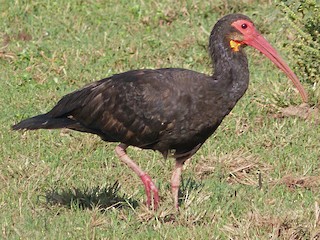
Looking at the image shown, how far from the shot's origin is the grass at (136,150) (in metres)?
7.23

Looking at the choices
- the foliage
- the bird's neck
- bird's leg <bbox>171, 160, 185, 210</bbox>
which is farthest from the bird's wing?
the foliage

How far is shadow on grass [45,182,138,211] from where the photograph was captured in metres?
7.68

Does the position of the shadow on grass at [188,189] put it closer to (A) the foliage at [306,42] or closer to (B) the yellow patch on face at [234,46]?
(B) the yellow patch on face at [234,46]

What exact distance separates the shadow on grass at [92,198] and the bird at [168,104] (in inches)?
10.9

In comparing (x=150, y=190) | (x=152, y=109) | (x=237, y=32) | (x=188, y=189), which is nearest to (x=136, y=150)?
(x=188, y=189)

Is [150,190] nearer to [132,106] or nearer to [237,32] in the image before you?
[132,106]

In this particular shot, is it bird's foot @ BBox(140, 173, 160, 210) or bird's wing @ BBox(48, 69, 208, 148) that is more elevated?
→ bird's wing @ BBox(48, 69, 208, 148)

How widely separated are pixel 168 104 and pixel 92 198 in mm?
1078

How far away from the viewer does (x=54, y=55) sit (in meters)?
11.7

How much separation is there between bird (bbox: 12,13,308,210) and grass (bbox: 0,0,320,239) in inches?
19.0

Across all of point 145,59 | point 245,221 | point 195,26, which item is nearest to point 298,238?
point 245,221

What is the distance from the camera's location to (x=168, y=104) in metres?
7.38

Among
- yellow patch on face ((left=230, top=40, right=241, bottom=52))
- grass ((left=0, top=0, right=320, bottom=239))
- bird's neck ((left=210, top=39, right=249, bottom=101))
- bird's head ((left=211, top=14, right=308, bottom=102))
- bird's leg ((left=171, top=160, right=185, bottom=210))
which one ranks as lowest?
grass ((left=0, top=0, right=320, bottom=239))

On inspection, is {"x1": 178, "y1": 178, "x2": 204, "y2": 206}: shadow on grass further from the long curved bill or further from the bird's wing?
the long curved bill
